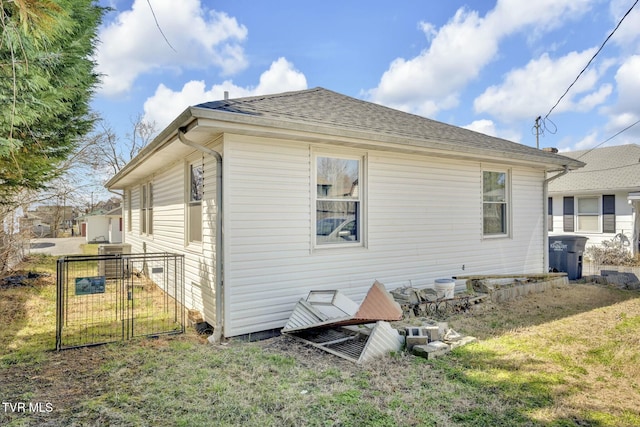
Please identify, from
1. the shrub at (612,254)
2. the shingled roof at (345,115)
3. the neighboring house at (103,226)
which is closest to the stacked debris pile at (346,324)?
the shingled roof at (345,115)

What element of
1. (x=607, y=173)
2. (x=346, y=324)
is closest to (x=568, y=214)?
(x=607, y=173)

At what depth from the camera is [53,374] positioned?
3684mm

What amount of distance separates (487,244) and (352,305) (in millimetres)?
4030

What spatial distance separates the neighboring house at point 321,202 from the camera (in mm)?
4562

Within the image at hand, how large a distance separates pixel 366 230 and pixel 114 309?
15.6 ft

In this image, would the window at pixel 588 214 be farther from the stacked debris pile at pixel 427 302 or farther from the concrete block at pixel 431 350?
the concrete block at pixel 431 350

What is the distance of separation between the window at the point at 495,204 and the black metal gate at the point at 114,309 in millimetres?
6010

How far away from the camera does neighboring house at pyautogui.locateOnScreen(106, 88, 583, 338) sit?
456 centimetres

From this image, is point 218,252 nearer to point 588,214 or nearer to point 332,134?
point 332,134

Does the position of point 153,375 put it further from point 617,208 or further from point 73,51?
point 617,208

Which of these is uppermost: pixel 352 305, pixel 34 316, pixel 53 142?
pixel 53 142

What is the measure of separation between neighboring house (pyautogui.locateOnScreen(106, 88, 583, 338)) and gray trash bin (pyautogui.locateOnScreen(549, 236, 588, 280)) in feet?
5.34

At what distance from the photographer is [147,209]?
31.8ft

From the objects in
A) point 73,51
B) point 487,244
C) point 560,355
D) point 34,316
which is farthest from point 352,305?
point 73,51
